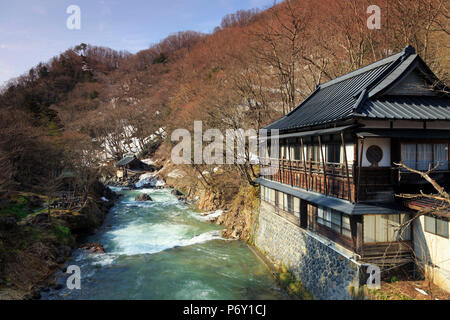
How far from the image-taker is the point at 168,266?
14.7 metres

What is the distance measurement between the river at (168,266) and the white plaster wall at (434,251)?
6.24m

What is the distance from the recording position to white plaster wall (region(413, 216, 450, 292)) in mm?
7828

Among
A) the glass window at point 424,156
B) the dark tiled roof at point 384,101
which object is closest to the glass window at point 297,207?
the dark tiled roof at point 384,101

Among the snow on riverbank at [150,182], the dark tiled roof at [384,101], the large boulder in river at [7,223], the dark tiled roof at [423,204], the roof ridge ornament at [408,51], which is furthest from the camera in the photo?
the snow on riverbank at [150,182]

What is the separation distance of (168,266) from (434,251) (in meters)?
12.7

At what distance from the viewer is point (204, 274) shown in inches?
546

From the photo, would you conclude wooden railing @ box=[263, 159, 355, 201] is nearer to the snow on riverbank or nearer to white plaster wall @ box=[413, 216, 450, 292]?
white plaster wall @ box=[413, 216, 450, 292]

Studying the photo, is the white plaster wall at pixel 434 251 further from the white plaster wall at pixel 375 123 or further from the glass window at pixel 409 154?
the white plaster wall at pixel 375 123

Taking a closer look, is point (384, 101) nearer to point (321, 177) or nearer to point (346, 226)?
point (321, 177)

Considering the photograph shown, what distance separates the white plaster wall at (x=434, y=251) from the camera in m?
7.83

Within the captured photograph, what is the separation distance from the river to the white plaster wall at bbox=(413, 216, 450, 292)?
20.5 ft

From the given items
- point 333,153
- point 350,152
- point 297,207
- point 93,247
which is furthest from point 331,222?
point 93,247

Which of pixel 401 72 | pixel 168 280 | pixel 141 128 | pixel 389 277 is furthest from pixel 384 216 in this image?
pixel 141 128

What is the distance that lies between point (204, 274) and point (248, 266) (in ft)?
9.06
